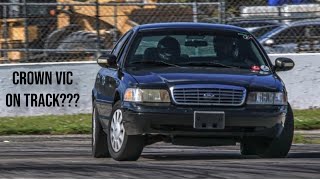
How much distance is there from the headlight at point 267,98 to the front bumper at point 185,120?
0.06 m

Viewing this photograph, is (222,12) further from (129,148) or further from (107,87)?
(129,148)

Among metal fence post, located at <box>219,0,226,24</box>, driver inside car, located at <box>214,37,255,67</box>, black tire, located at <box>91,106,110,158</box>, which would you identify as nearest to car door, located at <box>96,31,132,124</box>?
black tire, located at <box>91,106,110,158</box>

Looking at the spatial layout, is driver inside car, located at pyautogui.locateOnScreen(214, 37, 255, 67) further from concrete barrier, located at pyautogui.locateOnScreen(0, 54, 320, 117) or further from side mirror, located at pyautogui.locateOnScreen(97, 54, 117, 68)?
concrete barrier, located at pyautogui.locateOnScreen(0, 54, 320, 117)

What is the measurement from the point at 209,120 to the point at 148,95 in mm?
693

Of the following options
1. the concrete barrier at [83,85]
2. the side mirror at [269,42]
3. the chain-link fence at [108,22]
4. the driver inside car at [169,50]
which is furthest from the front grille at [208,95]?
the side mirror at [269,42]

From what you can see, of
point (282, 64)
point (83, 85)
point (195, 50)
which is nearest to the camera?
point (195, 50)

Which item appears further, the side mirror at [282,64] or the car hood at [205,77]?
the side mirror at [282,64]

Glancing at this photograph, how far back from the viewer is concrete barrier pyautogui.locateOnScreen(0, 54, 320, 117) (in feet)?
52.9

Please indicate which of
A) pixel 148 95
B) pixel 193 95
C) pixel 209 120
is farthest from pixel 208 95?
pixel 148 95

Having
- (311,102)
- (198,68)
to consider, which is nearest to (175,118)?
(198,68)

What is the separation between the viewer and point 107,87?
402 inches

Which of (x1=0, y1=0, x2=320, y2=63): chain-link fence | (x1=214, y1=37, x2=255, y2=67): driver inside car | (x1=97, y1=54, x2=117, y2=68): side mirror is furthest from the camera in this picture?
(x1=0, y1=0, x2=320, y2=63): chain-link fence

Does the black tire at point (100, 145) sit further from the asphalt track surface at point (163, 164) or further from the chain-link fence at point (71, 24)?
the chain-link fence at point (71, 24)

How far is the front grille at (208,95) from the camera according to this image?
8.87 meters
